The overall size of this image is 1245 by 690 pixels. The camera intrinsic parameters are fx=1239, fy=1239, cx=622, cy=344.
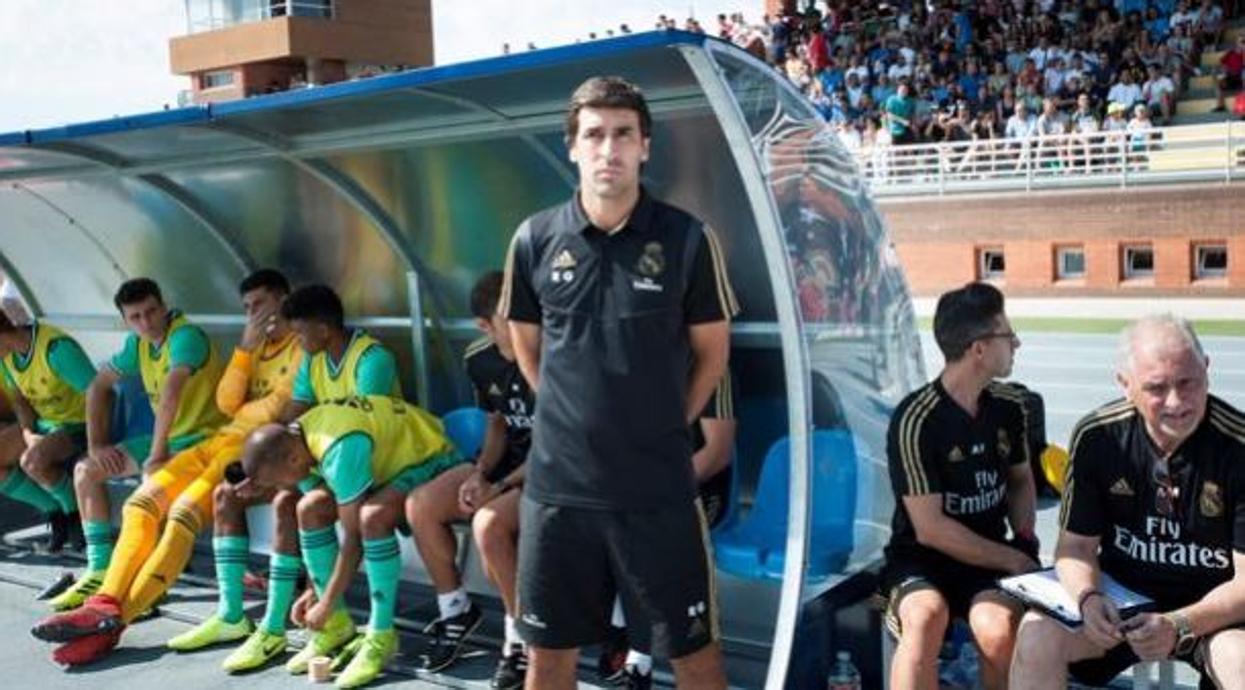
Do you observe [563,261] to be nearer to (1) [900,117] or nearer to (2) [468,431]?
(2) [468,431]

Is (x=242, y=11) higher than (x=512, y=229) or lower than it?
higher

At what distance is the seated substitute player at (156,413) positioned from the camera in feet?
18.3

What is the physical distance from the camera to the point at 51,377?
20.9 feet

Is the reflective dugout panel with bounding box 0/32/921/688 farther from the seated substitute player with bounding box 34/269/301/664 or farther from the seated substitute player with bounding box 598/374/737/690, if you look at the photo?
the seated substitute player with bounding box 34/269/301/664

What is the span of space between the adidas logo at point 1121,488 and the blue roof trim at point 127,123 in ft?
11.7

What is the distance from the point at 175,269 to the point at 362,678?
134 inches

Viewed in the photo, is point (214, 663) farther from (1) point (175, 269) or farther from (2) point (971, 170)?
(2) point (971, 170)

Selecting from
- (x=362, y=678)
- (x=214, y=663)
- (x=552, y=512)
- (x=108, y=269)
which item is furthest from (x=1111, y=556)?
(x=108, y=269)

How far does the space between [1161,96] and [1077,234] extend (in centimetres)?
312

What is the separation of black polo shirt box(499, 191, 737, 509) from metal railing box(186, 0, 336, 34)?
A: 159 feet

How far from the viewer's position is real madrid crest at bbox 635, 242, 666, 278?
119 inches

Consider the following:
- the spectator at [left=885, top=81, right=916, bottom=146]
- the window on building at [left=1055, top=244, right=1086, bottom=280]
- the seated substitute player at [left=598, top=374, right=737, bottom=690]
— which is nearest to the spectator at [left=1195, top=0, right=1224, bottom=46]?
the spectator at [left=885, top=81, right=916, bottom=146]

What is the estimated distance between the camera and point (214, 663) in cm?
492

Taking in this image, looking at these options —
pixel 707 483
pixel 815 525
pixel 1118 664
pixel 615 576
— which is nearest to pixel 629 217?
pixel 615 576
